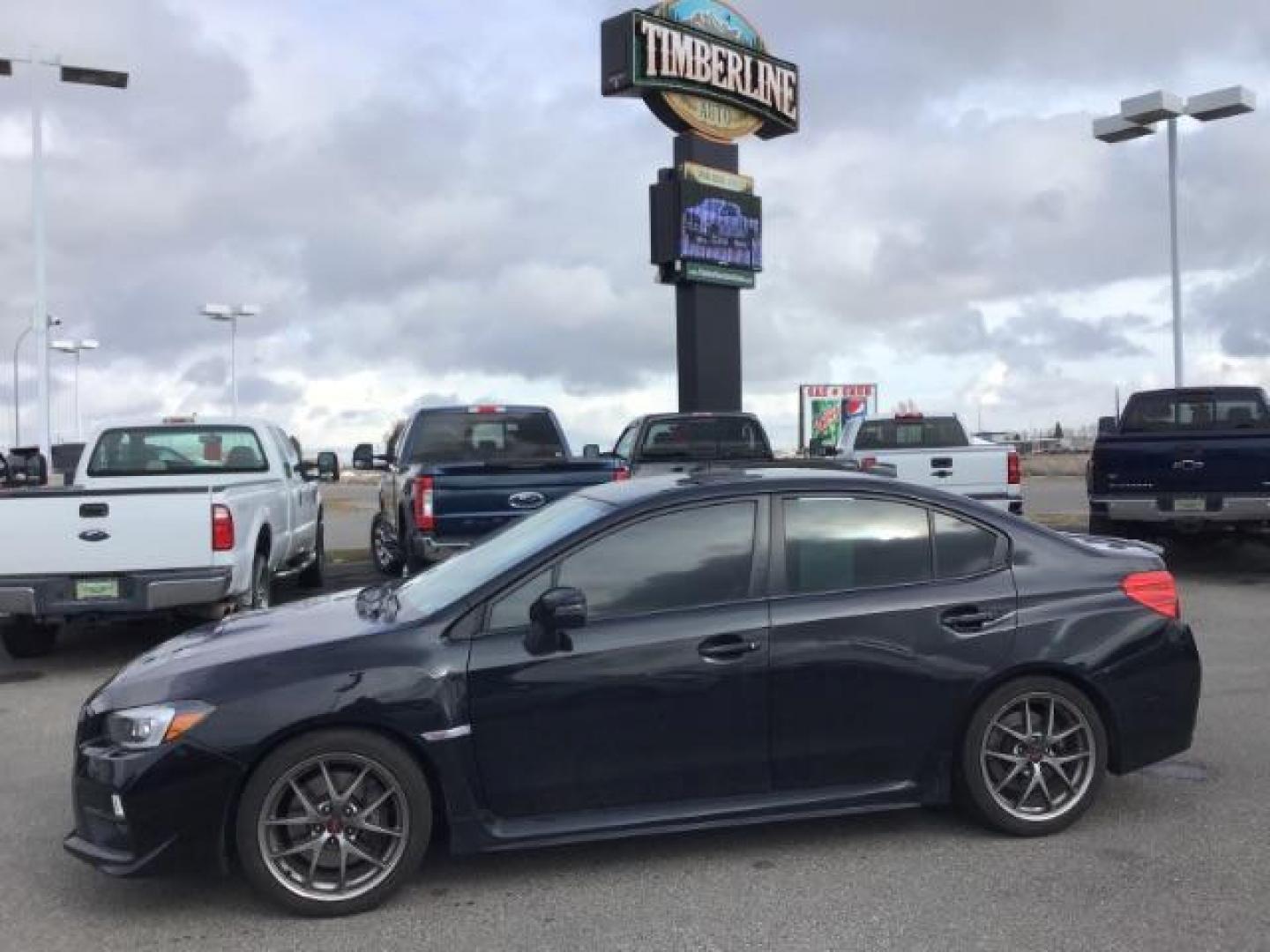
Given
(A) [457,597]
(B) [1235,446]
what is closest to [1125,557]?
(A) [457,597]

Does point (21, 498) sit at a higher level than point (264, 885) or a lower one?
higher

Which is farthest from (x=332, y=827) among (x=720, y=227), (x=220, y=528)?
(x=720, y=227)

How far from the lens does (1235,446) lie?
12.2m

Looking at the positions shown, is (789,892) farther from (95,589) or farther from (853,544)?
(95,589)

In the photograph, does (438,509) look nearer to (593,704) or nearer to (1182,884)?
(593,704)

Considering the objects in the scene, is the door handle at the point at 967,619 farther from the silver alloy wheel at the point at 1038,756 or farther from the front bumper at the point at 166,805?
the front bumper at the point at 166,805

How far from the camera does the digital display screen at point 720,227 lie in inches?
893

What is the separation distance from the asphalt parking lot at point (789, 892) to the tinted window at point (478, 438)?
7738 millimetres

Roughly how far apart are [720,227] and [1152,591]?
1873 cm

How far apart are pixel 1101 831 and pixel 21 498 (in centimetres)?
705

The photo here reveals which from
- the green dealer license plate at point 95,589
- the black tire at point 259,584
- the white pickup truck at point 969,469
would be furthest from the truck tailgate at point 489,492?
the white pickup truck at point 969,469

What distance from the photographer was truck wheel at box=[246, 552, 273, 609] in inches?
367

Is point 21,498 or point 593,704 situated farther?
point 21,498

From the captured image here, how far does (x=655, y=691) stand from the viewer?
4.48 meters
